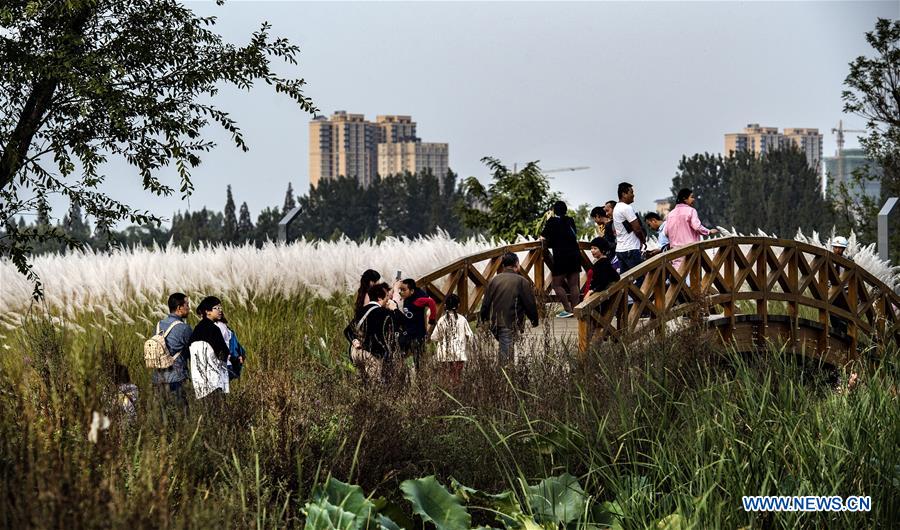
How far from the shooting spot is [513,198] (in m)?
32.1

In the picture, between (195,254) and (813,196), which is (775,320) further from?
(813,196)

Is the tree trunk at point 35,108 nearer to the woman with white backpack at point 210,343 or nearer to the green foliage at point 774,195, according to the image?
the woman with white backpack at point 210,343

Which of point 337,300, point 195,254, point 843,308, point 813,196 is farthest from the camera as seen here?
point 813,196

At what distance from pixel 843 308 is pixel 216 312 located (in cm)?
1196

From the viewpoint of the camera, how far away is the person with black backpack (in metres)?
10.4

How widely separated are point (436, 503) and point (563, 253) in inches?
397

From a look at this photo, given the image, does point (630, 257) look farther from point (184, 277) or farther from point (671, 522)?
point (671, 522)

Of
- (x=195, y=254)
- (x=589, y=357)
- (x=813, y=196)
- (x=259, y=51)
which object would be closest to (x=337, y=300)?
(x=195, y=254)

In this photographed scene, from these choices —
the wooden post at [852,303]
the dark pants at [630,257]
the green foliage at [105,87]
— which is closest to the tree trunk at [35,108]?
the green foliage at [105,87]

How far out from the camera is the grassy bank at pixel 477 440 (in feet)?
20.0

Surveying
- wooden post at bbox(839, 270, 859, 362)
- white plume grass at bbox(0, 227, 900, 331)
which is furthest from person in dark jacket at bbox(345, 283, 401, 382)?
wooden post at bbox(839, 270, 859, 362)

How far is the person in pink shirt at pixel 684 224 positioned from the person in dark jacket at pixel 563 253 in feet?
4.30

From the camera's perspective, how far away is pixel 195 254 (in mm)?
17828

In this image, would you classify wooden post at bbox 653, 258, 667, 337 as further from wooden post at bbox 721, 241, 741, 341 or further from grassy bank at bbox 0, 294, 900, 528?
grassy bank at bbox 0, 294, 900, 528
